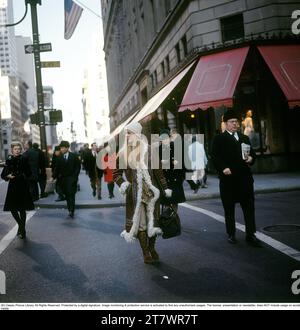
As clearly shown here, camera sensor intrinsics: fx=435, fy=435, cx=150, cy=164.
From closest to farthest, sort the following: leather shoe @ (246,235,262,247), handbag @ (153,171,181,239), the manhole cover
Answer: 1. handbag @ (153,171,181,239)
2. leather shoe @ (246,235,262,247)
3. the manhole cover

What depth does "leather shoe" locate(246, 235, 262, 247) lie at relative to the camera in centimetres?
591

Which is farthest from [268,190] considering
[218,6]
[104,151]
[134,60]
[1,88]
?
[1,88]

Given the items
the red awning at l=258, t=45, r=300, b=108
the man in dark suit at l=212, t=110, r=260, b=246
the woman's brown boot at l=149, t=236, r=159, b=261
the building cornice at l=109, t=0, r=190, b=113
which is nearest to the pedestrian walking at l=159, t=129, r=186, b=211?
the man in dark suit at l=212, t=110, r=260, b=246

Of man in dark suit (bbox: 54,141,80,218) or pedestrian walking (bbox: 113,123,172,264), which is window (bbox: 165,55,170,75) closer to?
man in dark suit (bbox: 54,141,80,218)

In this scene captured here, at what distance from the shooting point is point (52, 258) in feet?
20.1

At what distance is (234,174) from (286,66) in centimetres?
889

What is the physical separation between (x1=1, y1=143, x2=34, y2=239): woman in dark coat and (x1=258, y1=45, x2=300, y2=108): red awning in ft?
27.1

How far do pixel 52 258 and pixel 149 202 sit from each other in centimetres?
175

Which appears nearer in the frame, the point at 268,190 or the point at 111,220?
the point at 111,220

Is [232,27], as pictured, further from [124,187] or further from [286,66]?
[124,187]

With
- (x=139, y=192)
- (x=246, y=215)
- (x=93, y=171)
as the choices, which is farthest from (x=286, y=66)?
(x=139, y=192)

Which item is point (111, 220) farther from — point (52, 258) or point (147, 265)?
point (147, 265)

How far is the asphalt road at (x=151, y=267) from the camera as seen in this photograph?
4160 mm
